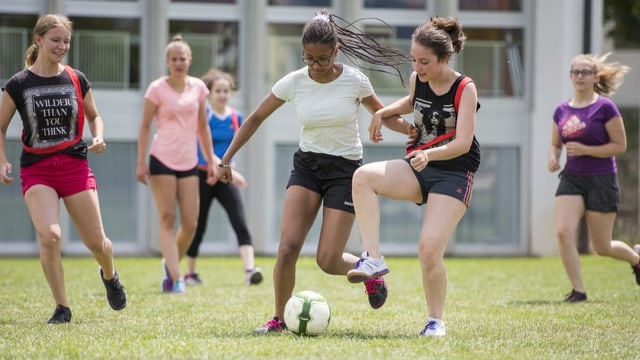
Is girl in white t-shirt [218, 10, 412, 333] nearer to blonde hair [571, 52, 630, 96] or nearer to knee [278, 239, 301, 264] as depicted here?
knee [278, 239, 301, 264]

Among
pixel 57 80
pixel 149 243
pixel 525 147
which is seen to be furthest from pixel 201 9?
pixel 57 80

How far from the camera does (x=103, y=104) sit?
20.7 meters

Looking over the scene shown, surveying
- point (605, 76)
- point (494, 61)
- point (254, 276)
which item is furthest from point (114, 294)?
point (494, 61)

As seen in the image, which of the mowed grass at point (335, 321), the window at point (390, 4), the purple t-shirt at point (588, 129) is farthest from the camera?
the window at point (390, 4)

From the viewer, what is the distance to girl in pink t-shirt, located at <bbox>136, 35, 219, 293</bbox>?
11.2 m

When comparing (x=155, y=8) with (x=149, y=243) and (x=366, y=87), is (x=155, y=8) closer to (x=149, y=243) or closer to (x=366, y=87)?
(x=149, y=243)

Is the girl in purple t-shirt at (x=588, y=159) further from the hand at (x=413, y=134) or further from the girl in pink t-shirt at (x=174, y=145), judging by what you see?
the girl in pink t-shirt at (x=174, y=145)

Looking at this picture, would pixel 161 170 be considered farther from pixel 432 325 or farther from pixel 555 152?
pixel 432 325

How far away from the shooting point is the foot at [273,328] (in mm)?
7617

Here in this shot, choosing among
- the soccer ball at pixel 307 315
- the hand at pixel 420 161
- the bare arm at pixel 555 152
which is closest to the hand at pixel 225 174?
the soccer ball at pixel 307 315

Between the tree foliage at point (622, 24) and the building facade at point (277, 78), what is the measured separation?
311cm

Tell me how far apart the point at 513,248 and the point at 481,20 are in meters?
4.76

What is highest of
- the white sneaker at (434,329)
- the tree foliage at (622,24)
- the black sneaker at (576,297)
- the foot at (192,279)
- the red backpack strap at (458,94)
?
the tree foliage at (622,24)

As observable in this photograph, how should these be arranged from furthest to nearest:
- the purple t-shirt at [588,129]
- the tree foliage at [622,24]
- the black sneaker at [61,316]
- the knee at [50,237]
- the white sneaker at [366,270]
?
the tree foliage at [622,24], the purple t-shirt at [588,129], the black sneaker at [61,316], the knee at [50,237], the white sneaker at [366,270]
